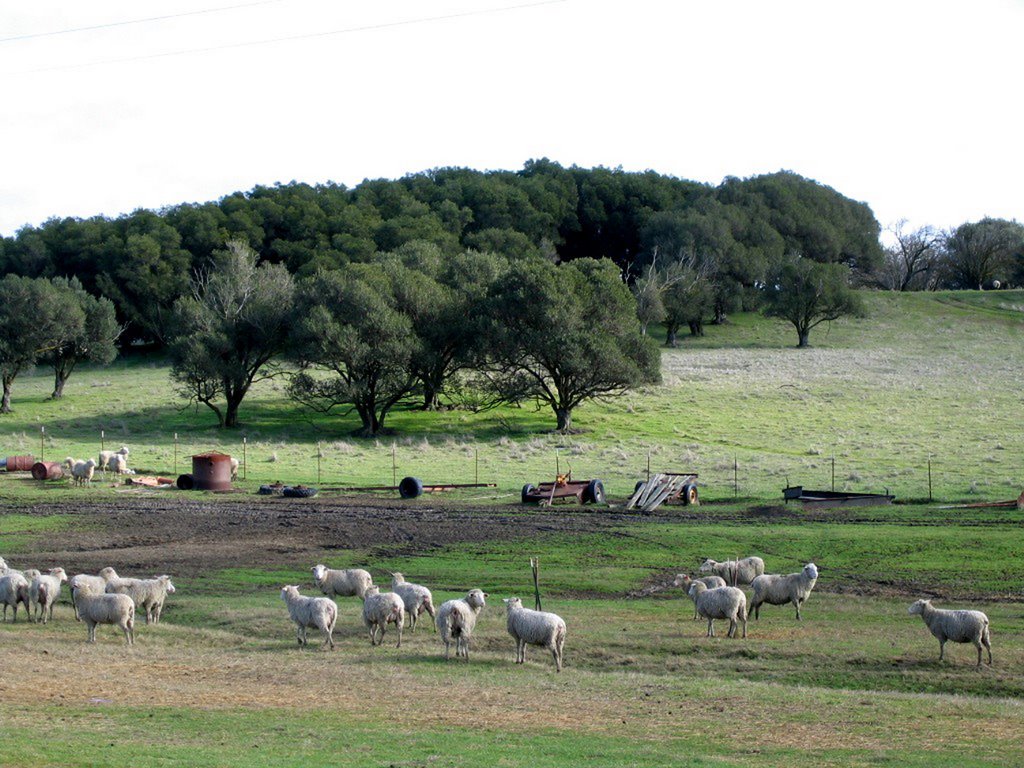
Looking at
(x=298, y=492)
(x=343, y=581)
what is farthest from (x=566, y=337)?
(x=343, y=581)

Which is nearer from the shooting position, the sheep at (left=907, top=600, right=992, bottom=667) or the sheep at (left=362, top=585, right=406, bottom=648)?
the sheep at (left=907, top=600, right=992, bottom=667)

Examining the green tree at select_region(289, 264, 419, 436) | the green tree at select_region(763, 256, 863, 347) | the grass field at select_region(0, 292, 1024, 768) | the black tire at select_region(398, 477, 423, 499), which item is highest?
the green tree at select_region(763, 256, 863, 347)

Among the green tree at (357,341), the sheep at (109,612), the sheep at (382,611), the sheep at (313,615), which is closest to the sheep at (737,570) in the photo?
the sheep at (382,611)

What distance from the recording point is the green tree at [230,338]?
75.0 m

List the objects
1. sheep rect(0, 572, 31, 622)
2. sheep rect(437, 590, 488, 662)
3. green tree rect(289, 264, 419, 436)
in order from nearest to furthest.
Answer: sheep rect(437, 590, 488, 662), sheep rect(0, 572, 31, 622), green tree rect(289, 264, 419, 436)

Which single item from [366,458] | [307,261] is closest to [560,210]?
[307,261]

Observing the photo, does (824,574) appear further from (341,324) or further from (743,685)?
(341,324)

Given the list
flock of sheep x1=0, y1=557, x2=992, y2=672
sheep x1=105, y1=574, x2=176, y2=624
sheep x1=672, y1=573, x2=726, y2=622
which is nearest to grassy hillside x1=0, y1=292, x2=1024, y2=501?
sheep x1=672, y1=573, x2=726, y2=622

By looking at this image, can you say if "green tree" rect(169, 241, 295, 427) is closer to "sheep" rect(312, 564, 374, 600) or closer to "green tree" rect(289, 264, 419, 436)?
"green tree" rect(289, 264, 419, 436)

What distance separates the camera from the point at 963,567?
102 ft

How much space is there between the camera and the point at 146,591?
25984 mm

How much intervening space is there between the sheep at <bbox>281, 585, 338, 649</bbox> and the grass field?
0.49 meters

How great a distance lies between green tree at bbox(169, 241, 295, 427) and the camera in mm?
75000

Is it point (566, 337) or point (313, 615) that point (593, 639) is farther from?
point (566, 337)
